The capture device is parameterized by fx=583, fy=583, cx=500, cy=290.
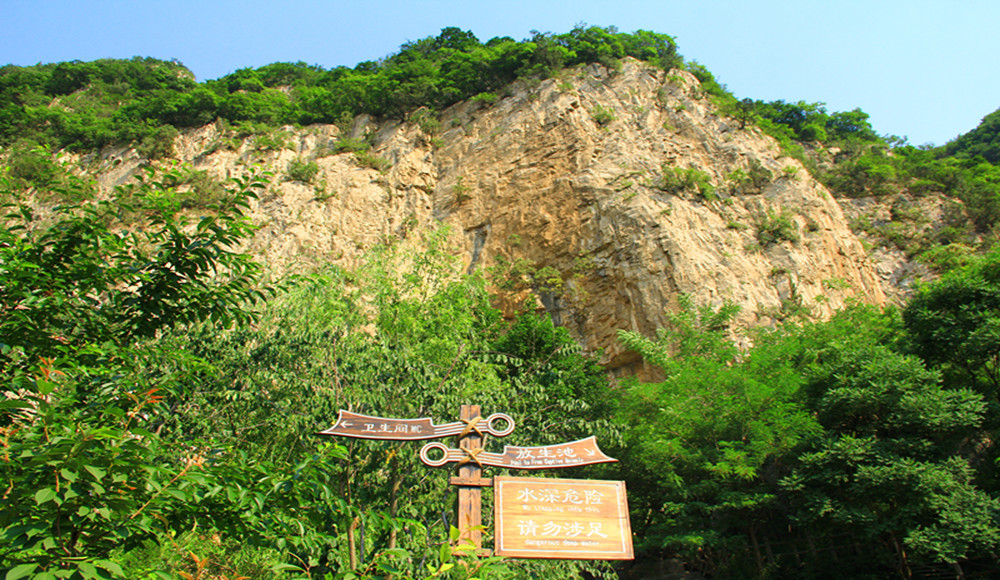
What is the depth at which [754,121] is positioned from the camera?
27.5 metres

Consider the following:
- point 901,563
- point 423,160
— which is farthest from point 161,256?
point 423,160

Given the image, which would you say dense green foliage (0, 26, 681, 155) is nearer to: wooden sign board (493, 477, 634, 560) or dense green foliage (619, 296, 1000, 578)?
dense green foliage (619, 296, 1000, 578)

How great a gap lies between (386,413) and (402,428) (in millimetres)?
2211

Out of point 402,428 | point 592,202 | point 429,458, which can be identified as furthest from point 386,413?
point 592,202

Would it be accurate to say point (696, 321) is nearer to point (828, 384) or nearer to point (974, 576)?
point (828, 384)

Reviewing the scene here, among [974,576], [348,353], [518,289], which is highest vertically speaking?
[518,289]

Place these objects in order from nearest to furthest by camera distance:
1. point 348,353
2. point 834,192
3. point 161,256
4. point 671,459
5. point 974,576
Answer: point 161,256
point 348,353
point 974,576
point 671,459
point 834,192

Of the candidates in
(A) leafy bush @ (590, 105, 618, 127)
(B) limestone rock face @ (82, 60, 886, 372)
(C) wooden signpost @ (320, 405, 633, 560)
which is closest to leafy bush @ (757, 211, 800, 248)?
(B) limestone rock face @ (82, 60, 886, 372)

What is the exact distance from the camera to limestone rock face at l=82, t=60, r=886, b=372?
1967 cm

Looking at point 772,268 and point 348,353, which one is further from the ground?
point 772,268

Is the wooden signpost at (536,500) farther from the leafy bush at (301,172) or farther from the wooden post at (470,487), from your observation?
the leafy bush at (301,172)

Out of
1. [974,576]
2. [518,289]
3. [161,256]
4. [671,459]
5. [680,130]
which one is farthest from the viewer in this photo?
[680,130]

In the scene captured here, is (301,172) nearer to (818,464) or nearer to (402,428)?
(818,464)

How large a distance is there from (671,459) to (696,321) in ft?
24.9
